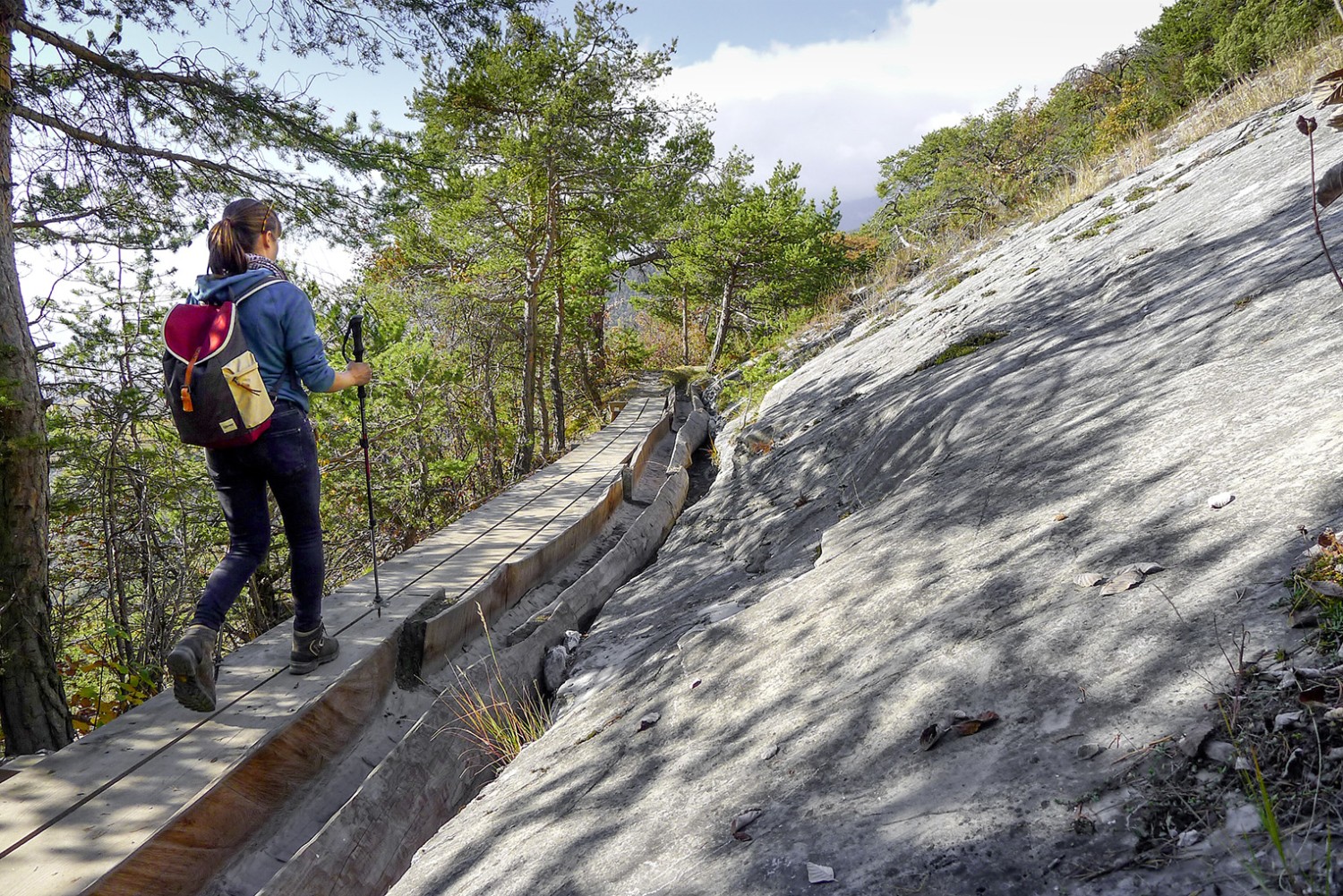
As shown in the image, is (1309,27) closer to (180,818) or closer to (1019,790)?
(1019,790)

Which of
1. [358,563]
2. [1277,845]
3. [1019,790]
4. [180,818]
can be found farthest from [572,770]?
[358,563]

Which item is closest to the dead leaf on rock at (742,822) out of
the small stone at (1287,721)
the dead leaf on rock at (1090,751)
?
the dead leaf on rock at (1090,751)

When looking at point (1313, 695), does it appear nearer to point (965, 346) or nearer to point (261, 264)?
point (261, 264)

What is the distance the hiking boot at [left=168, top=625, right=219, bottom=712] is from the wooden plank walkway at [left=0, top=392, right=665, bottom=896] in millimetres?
200

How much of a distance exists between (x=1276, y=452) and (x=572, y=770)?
261 cm

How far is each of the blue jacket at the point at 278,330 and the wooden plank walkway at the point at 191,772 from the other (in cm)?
154

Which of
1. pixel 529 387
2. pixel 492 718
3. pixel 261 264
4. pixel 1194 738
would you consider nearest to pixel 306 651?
pixel 492 718

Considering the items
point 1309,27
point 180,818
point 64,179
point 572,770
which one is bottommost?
point 572,770

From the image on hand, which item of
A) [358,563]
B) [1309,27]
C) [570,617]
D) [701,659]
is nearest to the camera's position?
[701,659]

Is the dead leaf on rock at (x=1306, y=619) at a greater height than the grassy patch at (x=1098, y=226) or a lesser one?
lesser

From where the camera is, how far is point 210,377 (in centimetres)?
297

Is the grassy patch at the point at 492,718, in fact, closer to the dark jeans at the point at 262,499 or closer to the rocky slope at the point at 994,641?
the rocky slope at the point at 994,641

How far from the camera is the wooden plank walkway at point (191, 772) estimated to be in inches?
96.7

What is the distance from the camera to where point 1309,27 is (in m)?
12.5
